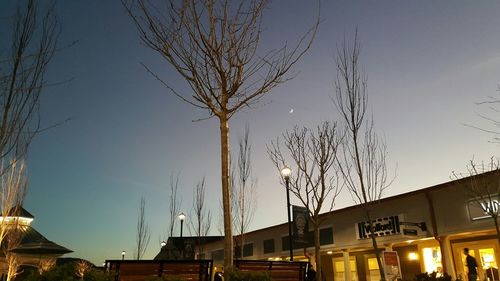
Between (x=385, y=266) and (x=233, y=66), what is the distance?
5.92m

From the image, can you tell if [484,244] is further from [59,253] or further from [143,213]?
[143,213]

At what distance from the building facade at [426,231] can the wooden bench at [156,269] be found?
309 inches

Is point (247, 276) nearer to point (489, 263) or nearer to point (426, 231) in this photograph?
point (426, 231)

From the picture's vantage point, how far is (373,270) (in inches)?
851

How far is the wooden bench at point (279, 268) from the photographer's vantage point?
802 centimetres

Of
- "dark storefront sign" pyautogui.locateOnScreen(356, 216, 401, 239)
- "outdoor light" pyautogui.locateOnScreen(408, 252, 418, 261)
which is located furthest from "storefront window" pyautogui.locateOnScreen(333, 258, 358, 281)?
"outdoor light" pyautogui.locateOnScreen(408, 252, 418, 261)

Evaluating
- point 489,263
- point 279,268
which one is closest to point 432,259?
point 489,263

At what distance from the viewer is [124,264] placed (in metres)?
6.79

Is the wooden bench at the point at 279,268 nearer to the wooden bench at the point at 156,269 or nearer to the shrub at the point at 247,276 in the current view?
the wooden bench at the point at 156,269

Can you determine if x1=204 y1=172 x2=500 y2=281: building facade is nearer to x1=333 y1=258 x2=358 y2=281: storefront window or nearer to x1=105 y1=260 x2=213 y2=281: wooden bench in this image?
x1=333 y1=258 x2=358 y2=281: storefront window

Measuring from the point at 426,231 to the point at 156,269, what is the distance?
13762mm

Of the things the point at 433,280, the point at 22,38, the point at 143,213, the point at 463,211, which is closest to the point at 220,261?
the point at 143,213

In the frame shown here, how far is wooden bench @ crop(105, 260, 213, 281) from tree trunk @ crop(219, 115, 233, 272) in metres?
2.24

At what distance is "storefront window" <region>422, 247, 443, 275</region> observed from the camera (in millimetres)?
17734
